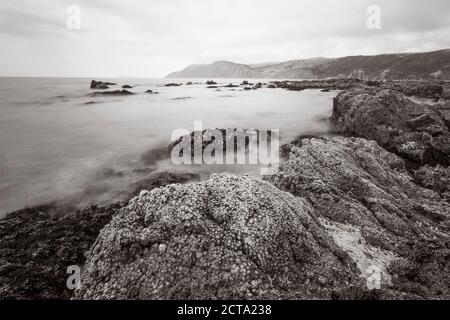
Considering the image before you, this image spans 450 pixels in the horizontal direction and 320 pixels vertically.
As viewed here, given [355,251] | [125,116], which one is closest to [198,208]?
[355,251]

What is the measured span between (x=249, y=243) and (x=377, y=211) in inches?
163

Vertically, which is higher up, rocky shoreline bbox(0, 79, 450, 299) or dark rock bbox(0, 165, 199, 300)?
rocky shoreline bbox(0, 79, 450, 299)

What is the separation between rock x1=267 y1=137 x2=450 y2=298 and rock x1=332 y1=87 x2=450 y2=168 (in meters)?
2.96

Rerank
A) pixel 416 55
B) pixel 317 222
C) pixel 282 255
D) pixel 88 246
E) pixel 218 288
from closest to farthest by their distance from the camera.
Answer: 1. pixel 218 288
2. pixel 282 255
3. pixel 317 222
4. pixel 88 246
5. pixel 416 55

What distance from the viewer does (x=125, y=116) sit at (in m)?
31.1

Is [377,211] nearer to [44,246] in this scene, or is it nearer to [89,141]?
[44,246]

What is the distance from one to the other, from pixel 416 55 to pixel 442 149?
164 metres

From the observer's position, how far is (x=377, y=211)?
7.12m

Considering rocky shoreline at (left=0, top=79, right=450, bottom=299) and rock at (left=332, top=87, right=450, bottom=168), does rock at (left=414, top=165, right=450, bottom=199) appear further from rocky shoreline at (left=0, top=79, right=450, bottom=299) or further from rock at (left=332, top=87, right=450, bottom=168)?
rock at (left=332, top=87, right=450, bottom=168)

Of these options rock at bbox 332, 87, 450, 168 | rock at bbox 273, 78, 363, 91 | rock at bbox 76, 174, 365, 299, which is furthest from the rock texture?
rock at bbox 273, 78, 363, 91

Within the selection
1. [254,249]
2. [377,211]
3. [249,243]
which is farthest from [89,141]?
[377,211]

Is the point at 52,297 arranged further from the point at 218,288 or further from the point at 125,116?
the point at 125,116

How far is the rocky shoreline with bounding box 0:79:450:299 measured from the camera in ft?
15.1

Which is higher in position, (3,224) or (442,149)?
(442,149)
